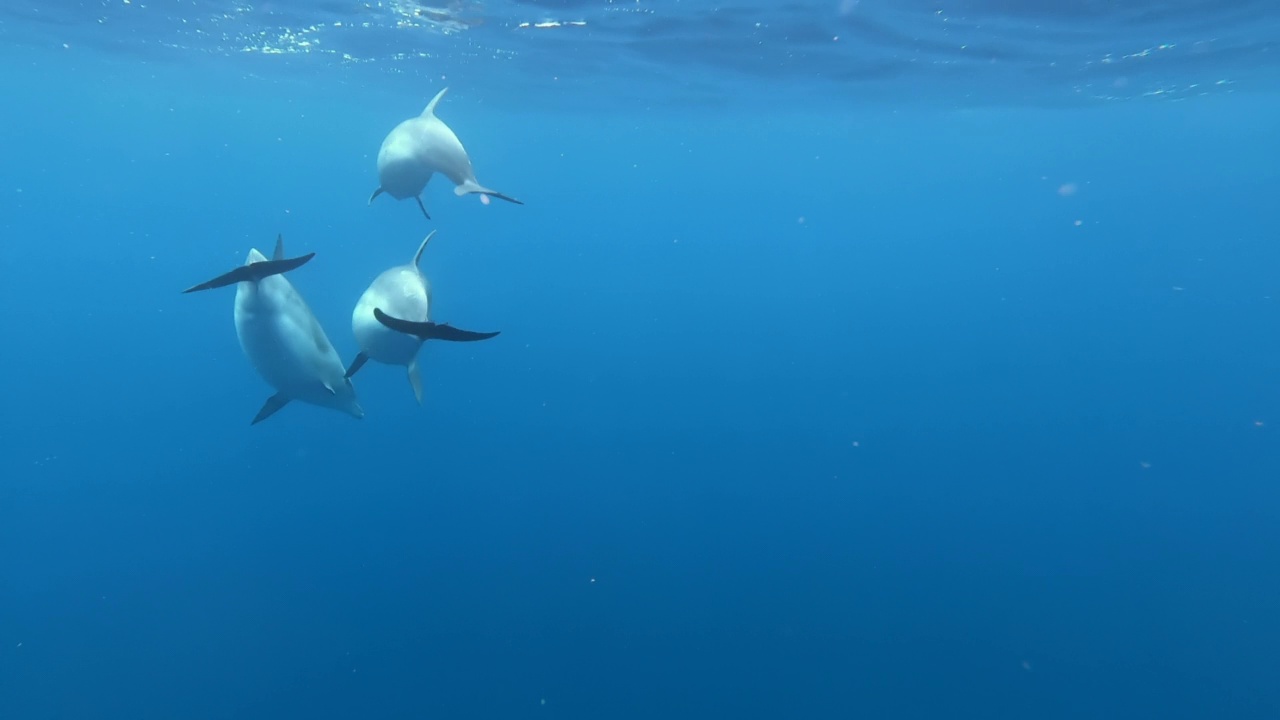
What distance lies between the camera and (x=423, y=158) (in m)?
8.09

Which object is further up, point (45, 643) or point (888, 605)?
point (45, 643)

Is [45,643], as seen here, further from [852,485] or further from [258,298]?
[852,485]

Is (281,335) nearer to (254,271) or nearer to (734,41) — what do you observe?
(254,271)

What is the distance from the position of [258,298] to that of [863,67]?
17461 millimetres

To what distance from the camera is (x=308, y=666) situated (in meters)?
11.2

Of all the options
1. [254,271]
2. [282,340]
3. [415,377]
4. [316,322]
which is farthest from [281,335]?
[415,377]

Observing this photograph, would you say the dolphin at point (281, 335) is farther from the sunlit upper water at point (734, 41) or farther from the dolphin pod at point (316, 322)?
the sunlit upper water at point (734, 41)

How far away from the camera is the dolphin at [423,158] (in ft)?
26.5

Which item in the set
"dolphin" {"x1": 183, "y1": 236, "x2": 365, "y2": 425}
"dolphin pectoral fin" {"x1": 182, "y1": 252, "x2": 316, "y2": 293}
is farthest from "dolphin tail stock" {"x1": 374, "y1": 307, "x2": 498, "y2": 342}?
"dolphin" {"x1": 183, "y1": 236, "x2": 365, "y2": 425}

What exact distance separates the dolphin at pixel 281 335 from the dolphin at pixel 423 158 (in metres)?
1.88

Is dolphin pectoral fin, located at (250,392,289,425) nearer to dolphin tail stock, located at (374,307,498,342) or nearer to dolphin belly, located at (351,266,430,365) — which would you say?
dolphin belly, located at (351,266,430,365)

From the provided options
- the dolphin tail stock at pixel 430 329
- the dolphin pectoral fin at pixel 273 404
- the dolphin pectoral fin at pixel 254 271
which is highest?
the dolphin pectoral fin at pixel 254 271

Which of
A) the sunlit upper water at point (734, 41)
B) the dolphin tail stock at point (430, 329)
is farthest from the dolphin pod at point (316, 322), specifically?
the sunlit upper water at point (734, 41)

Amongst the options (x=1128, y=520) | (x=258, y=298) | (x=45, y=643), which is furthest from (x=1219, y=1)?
(x=45, y=643)
